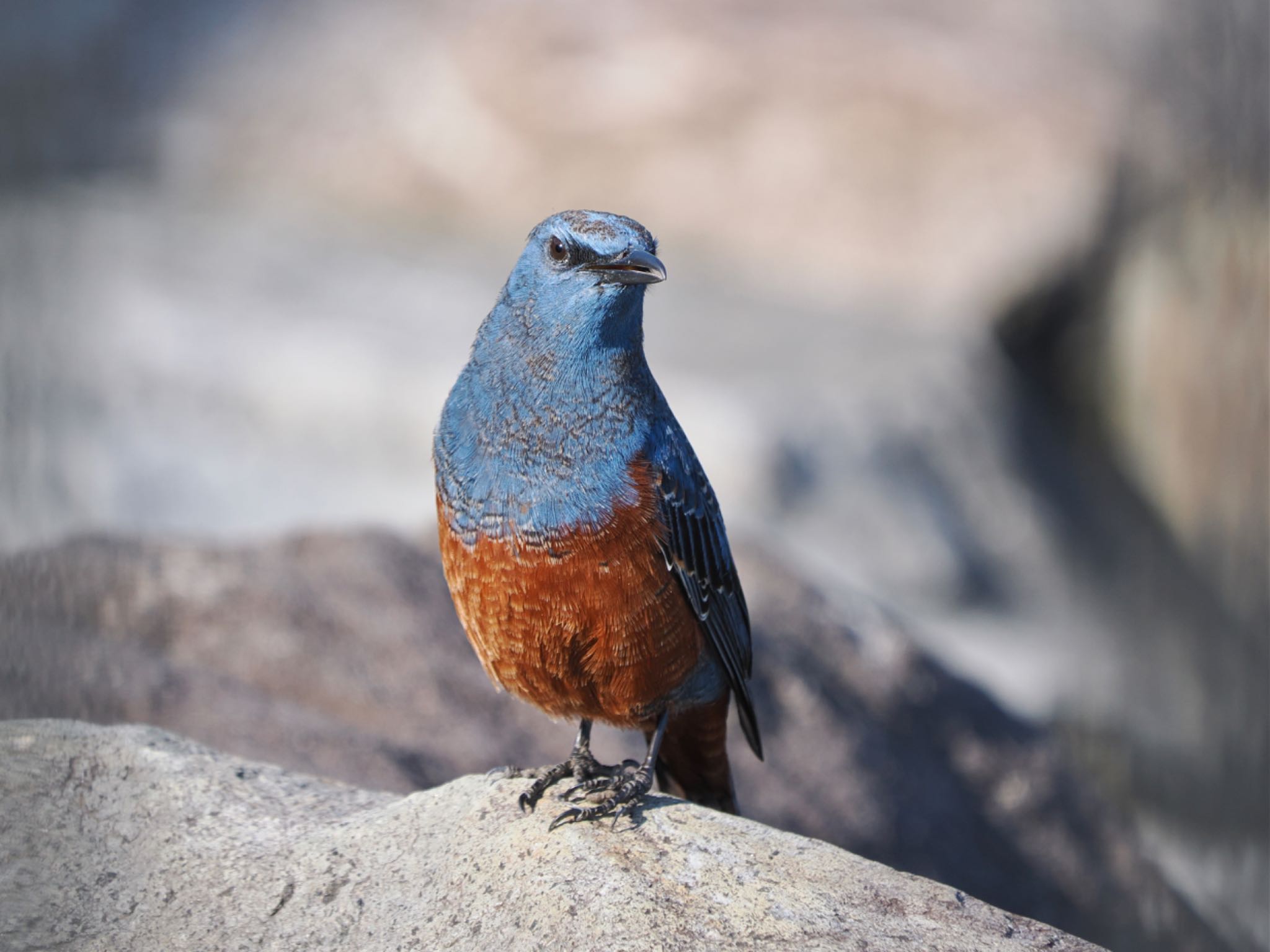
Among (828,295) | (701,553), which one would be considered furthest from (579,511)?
(828,295)

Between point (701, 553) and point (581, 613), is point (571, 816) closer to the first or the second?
point (581, 613)

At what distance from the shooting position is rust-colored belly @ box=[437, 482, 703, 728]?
3943 millimetres

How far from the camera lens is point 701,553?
169 inches

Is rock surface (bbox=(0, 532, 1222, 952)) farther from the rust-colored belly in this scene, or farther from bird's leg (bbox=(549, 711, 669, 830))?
bird's leg (bbox=(549, 711, 669, 830))

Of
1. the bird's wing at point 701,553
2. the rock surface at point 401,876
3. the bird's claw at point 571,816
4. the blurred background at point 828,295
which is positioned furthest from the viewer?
the blurred background at point 828,295

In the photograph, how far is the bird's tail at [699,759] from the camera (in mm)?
4707

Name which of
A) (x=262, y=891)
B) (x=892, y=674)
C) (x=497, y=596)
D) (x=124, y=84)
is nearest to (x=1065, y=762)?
(x=892, y=674)

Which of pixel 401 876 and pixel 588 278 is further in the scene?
pixel 588 278

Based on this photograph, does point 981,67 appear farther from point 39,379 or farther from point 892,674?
point 39,379

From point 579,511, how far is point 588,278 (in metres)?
0.71

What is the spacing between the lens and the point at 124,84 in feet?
49.2

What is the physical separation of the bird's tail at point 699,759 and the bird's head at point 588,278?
4.52ft

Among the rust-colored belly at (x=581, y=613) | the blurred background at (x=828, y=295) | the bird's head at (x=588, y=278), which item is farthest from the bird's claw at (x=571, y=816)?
the blurred background at (x=828, y=295)

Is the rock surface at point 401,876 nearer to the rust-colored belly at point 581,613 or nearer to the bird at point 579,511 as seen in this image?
the bird at point 579,511
